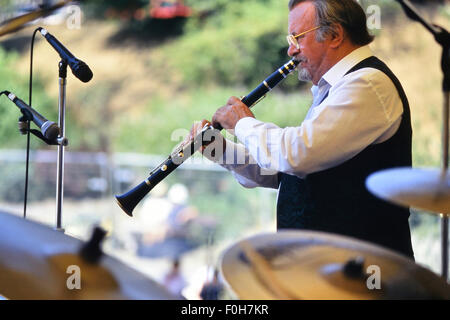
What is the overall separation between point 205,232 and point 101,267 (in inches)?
202

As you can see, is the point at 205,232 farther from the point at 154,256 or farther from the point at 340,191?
the point at 340,191

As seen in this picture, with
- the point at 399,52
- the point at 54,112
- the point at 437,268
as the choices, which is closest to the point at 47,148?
the point at 54,112

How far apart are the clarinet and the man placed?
10 centimetres

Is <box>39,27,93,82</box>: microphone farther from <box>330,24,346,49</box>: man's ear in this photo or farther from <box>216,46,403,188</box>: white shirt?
<box>330,24,346,49</box>: man's ear

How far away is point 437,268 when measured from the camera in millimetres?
4520

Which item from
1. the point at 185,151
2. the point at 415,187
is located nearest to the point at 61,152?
the point at 185,151

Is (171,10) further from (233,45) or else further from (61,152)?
(61,152)

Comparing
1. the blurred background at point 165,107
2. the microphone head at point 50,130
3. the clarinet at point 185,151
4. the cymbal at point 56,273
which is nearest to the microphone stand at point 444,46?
the clarinet at point 185,151

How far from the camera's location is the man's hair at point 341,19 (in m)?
1.81

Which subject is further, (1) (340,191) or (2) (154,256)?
(2) (154,256)

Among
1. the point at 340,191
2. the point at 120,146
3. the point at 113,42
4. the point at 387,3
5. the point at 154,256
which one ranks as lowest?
the point at 340,191
